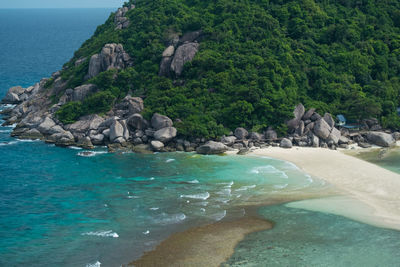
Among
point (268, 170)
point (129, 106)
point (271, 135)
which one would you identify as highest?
point (129, 106)

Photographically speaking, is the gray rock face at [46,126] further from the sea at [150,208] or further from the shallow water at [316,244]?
the shallow water at [316,244]

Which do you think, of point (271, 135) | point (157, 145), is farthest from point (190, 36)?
point (271, 135)

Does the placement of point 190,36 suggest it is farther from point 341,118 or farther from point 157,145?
point 341,118

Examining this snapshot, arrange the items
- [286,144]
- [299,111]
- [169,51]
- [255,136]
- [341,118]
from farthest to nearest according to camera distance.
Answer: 1. [169,51]
2. [341,118]
3. [299,111]
4. [255,136]
5. [286,144]

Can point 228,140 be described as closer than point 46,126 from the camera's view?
Yes

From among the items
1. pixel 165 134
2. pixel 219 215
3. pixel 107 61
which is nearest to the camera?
pixel 219 215

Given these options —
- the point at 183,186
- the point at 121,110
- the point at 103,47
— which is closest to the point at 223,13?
the point at 103,47

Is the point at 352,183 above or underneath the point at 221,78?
underneath

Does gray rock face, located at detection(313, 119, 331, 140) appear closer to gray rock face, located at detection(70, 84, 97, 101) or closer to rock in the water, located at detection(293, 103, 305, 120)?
rock in the water, located at detection(293, 103, 305, 120)
